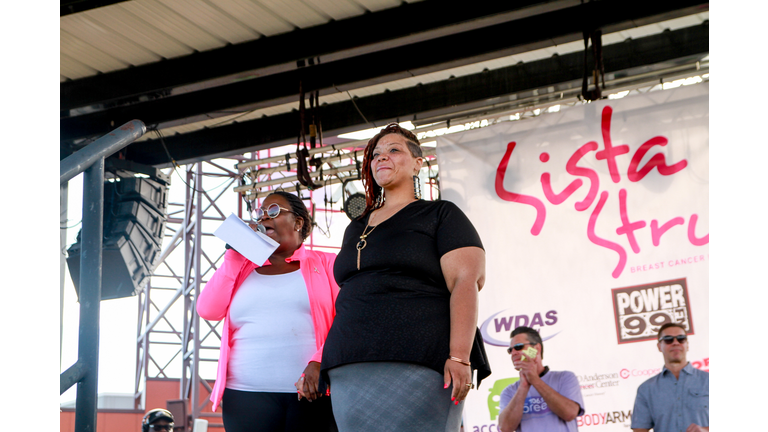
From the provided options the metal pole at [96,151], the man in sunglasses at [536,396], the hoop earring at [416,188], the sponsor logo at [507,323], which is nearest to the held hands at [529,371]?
the man in sunglasses at [536,396]

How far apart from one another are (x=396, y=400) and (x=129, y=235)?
4879 mm

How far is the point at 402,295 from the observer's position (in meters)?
1.74

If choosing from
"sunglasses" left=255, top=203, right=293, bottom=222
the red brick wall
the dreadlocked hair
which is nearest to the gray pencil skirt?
the dreadlocked hair

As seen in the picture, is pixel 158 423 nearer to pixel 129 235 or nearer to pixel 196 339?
pixel 129 235

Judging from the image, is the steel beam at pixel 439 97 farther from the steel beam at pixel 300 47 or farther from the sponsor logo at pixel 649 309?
the sponsor logo at pixel 649 309

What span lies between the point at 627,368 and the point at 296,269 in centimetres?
209

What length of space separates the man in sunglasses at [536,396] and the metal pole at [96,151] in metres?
2.86

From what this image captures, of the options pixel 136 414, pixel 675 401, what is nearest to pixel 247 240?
pixel 675 401

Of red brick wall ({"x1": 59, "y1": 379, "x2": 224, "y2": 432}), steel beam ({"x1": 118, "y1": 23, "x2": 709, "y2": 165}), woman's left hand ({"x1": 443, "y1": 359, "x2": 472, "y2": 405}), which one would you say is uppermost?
steel beam ({"x1": 118, "y1": 23, "x2": 709, "y2": 165})

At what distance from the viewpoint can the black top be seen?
5.50ft

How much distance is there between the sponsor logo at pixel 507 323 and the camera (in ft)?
13.1

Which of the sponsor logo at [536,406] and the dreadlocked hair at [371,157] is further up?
the dreadlocked hair at [371,157]

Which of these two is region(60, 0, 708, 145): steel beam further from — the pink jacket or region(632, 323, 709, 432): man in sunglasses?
the pink jacket
